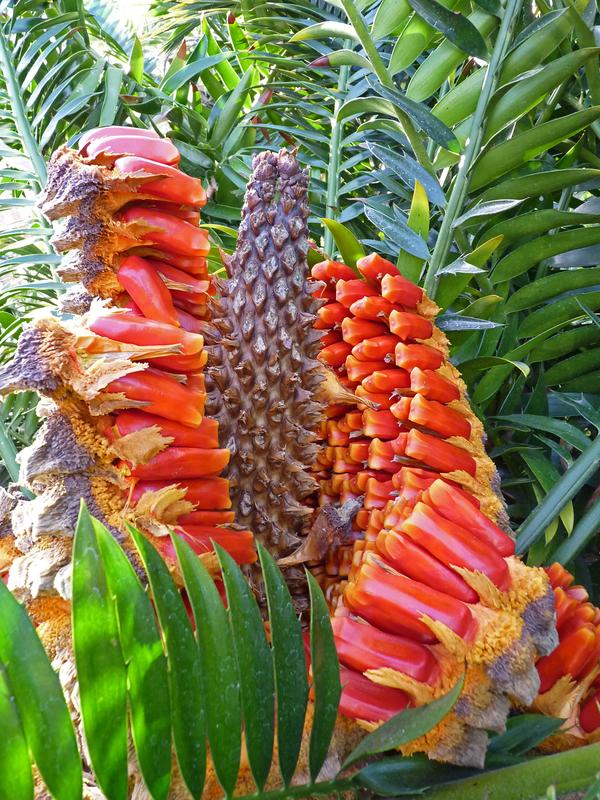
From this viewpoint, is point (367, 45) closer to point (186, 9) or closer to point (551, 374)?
point (551, 374)

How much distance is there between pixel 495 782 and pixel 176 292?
0.42m

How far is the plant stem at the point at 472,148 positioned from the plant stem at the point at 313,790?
0.49m

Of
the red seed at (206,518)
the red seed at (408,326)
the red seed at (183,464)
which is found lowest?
the red seed at (206,518)

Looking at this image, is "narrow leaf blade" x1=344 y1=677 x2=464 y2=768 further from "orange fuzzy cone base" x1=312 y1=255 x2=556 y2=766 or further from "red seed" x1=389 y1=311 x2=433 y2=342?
"red seed" x1=389 y1=311 x2=433 y2=342

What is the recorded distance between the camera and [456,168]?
0.98 metres

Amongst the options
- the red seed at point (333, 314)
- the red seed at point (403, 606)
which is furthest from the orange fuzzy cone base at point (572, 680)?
the red seed at point (333, 314)

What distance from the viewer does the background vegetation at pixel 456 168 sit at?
772 mm

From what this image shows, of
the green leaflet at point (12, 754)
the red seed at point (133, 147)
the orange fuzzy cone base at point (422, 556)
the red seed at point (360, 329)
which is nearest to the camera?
the green leaflet at point (12, 754)

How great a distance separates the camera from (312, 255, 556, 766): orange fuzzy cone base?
498 millimetres

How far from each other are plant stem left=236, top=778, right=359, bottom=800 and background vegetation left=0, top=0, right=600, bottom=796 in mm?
356

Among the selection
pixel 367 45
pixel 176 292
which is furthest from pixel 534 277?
pixel 176 292

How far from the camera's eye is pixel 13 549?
2.10ft

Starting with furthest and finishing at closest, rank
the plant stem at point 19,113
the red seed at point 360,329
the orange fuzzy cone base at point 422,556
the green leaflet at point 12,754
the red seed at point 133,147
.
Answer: the plant stem at point 19,113
the red seed at point 360,329
the red seed at point 133,147
the orange fuzzy cone base at point 422,556
the green leaflet at point 12,754

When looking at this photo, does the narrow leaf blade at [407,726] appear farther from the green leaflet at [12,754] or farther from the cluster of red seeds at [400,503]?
the green leaflet at [12,754]
